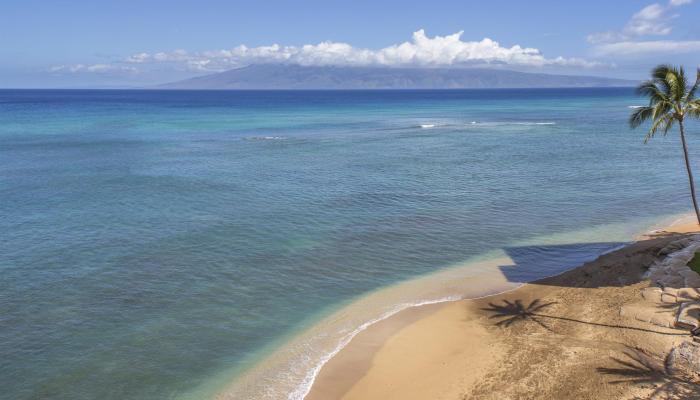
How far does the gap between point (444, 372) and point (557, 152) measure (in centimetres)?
5569

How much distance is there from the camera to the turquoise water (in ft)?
67.6

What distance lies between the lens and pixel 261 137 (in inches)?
3433

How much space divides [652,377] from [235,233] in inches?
940

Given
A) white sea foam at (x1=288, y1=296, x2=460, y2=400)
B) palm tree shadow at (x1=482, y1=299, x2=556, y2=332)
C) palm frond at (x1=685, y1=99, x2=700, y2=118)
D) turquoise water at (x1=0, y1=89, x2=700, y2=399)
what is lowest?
white sea foam at (x1=288, y1=296, x2=460, y2=400)

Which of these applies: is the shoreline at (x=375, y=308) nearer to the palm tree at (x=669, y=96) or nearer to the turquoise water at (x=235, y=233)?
the turquoise water at (x=235, y=233)

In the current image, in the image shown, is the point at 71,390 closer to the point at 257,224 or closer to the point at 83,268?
the point at 83,268

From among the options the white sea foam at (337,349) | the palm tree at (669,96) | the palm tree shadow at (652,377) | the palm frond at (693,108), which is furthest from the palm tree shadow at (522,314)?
the palm frond at (693,108)

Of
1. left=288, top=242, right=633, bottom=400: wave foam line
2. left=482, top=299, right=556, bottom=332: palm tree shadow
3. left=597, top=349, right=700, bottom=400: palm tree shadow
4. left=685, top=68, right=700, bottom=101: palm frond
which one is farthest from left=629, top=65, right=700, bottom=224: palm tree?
left=597, top=349, right=700, bottom=400: palm tree shadow

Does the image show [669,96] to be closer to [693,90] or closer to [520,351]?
[693,90]

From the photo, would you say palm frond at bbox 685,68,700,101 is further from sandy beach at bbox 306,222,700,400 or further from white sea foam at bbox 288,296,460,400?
white sea foam at bbox 288,296,460,400

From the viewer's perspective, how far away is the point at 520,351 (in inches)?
754

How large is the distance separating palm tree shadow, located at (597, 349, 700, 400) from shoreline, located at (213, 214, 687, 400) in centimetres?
769

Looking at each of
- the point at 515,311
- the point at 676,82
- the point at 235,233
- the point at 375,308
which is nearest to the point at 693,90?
the point at 676,82

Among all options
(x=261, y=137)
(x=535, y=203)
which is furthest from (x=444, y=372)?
(x=261, y=137)
